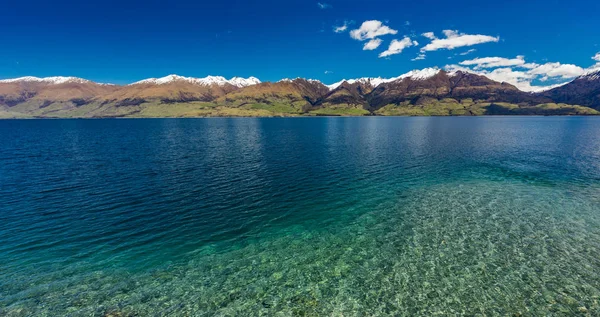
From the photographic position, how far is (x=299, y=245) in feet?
92.5

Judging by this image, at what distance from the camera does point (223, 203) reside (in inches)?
1581

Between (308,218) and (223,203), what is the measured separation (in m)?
13.4

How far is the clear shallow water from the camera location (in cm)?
1955

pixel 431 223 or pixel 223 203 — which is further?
pixel 223 203

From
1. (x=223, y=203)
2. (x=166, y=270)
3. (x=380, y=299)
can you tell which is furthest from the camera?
(x=223, y=203)

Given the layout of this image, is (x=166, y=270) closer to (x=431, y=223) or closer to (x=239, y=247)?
(x=239, y=247)

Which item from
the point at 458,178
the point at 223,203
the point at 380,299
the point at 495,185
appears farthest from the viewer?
the point at 458,178

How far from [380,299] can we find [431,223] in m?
16.1

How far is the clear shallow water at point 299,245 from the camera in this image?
19547 mm

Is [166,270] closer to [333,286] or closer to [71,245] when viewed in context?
[71,245]

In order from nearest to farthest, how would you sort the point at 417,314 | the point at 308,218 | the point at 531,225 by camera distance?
the point at 417,314
the point at 531,225
the point at 308,218

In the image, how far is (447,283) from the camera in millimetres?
21219

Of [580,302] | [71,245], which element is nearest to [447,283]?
[580,302]

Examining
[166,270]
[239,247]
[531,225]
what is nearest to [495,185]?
[531,225]
